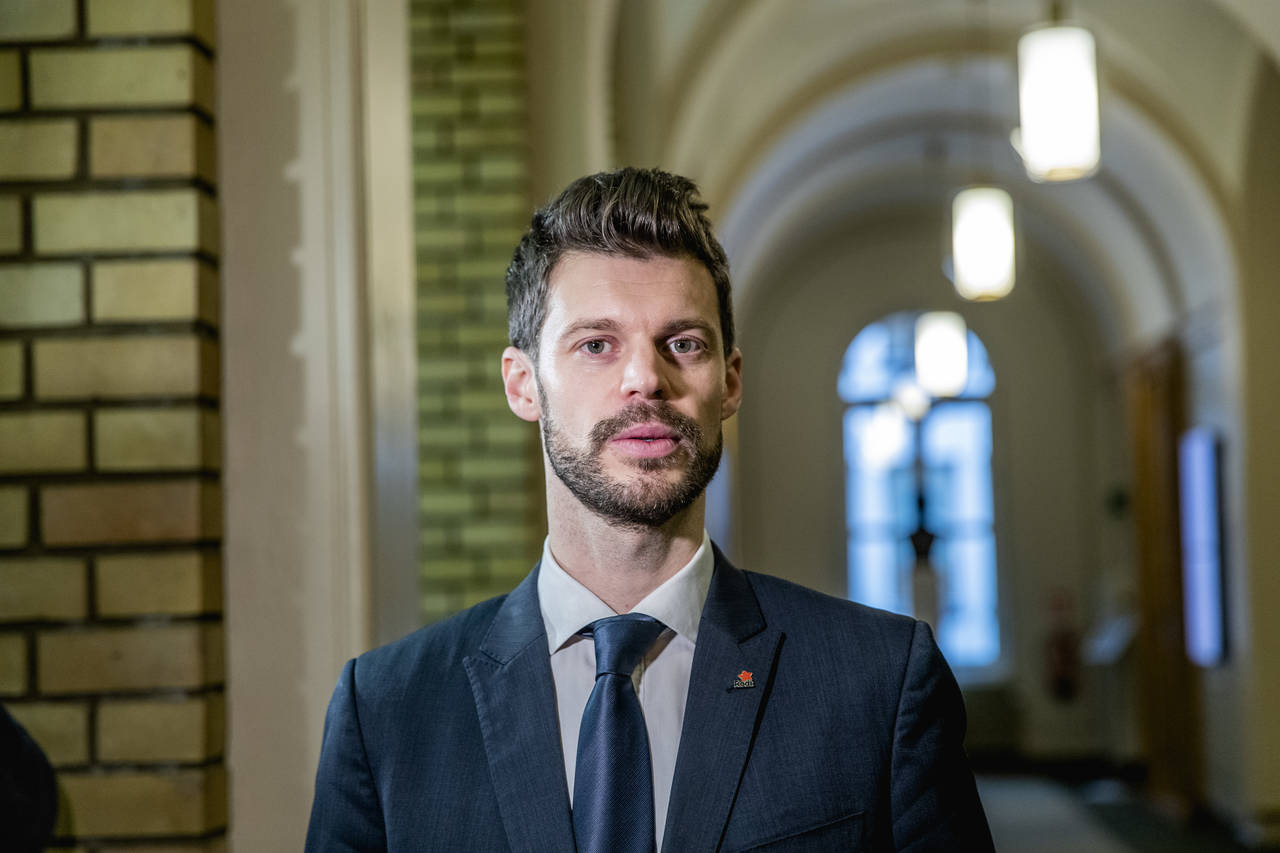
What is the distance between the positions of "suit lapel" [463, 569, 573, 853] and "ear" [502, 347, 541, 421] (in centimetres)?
20

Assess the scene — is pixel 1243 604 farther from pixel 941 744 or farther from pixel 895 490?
pixel 941 744

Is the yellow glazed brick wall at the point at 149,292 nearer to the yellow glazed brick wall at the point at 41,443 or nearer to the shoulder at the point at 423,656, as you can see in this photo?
the yellow glazed brick wall at the point at 41,443

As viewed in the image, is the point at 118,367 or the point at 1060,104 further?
the point at 1060,104

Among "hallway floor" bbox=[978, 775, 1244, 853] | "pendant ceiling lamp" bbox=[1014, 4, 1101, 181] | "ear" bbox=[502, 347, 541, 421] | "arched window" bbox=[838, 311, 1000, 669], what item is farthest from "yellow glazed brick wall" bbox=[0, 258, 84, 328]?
"arched window" bbox=[838, 311, 1000, 669]

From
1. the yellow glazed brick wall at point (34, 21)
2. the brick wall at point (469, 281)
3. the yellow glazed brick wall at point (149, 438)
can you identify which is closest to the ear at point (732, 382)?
the yellow glazed brick wall at point (149, 438)

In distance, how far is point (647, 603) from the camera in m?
1.47

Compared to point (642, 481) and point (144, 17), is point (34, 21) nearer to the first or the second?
point (144, 17)

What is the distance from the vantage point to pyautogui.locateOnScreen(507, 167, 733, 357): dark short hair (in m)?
1.46

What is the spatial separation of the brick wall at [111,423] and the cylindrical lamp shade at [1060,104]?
3.03m

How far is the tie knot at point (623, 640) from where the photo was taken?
56.1 inches

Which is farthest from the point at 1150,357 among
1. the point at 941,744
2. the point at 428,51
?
the point at 941,744

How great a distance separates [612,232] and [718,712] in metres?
0.50

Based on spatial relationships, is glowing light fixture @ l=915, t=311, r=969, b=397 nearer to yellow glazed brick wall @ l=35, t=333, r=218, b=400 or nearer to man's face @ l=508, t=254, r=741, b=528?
yellow glazed brick wall @ l=35, t=333, r=218, b=400

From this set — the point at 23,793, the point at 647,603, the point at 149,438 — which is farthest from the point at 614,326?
the point at 149,438
